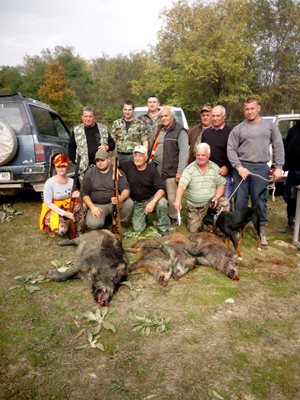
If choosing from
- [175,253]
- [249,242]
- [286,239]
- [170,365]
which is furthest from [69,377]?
[286,239]

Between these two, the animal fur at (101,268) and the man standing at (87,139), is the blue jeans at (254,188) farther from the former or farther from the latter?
the man standing at (87,139)

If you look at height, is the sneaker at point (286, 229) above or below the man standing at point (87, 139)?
below

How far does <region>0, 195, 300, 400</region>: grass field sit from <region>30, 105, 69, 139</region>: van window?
11.0 feet

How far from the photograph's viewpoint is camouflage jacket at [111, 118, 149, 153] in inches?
233

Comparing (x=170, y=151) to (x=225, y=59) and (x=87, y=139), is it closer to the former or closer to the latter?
(x=87, y=139)

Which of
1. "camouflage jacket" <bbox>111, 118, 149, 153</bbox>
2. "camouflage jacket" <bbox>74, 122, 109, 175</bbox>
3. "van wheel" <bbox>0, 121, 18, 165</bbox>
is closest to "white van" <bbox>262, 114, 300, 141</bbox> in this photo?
"camouflage jacket" <bbox>111, 118, 149, 153</bbox>

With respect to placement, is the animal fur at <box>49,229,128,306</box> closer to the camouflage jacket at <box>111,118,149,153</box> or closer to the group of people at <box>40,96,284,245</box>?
the group of people at <box>40,96,284,245</box>

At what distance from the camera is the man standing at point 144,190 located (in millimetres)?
5270

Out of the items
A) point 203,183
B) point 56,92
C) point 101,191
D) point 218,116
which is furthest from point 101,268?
point 56,92

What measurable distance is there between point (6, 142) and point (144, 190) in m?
2.83

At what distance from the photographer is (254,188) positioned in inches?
201

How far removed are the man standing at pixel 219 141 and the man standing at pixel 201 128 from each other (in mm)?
378

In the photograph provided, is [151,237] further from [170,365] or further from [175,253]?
[170,365]

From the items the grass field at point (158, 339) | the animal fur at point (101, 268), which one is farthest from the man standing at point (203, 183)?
the animal fur at point (101, 268)
